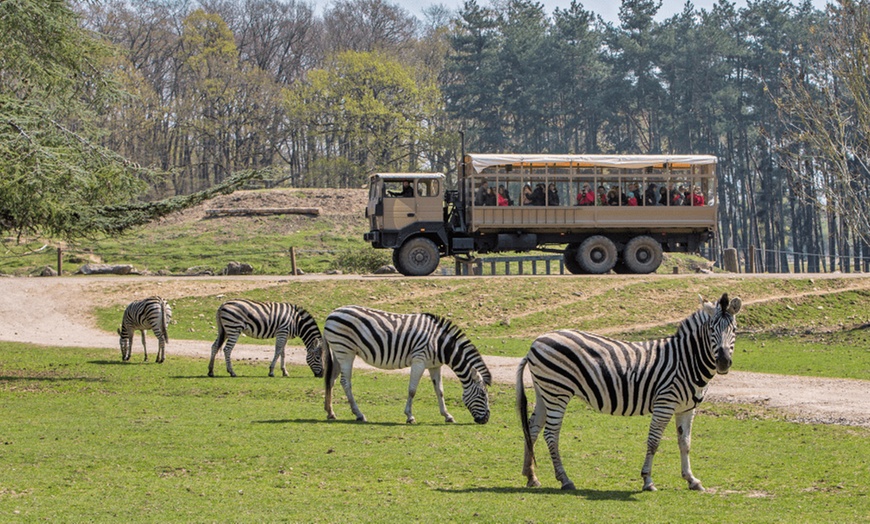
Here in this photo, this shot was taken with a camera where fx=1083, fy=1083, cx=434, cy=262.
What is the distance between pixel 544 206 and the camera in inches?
1359

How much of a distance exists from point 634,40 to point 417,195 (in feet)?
158

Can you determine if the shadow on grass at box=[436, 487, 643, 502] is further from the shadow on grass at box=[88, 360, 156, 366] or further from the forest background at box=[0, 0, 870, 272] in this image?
the forest background at box=[0, 0, 870, 272]

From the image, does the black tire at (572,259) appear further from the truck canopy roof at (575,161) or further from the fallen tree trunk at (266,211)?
the fallen tree trunk at (266,211)

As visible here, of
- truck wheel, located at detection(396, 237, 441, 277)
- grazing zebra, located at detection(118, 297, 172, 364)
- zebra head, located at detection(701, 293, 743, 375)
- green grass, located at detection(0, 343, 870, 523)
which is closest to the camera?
green grass, located at detection(0, 343, 870, 523)

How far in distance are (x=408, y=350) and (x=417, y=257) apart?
65.9 feet

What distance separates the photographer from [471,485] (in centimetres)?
1088

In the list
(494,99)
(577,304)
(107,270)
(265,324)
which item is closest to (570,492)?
(265,324)

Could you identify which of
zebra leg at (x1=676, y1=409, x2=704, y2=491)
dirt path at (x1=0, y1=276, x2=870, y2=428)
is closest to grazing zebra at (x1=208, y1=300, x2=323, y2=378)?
dirt path at (x1=0, y1=276, x2=870, y2=428)

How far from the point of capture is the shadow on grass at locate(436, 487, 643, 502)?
33.3 feet

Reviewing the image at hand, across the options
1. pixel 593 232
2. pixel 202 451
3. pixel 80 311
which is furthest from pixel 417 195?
pixel 202 451

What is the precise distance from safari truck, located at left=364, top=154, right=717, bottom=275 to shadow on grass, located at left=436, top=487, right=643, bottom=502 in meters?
23.8

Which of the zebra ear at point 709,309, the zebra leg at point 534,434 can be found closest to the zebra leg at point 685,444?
the zebra ear at point 709,309

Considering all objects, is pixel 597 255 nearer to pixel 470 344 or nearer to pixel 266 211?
pixel 470 344

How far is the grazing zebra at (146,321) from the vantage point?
917 inches
